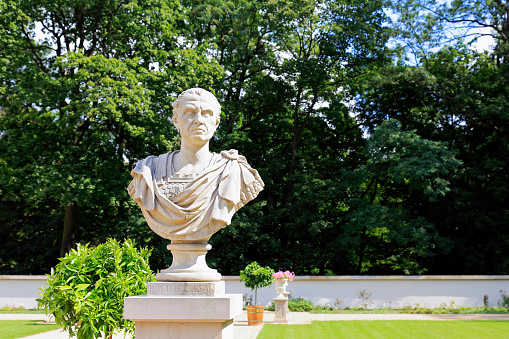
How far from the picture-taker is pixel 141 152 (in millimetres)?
19766

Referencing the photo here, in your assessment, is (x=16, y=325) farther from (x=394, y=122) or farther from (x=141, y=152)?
(x=394, y=122)

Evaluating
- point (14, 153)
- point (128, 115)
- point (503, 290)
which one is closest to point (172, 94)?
point (128, 115)

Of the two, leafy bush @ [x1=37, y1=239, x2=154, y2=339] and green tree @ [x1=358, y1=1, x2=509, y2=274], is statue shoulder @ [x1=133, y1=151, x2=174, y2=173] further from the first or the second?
green tree @ [x1=358, y1=1, x2=509, y2=274]

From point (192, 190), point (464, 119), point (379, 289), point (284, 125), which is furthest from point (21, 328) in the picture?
point (464, 119)

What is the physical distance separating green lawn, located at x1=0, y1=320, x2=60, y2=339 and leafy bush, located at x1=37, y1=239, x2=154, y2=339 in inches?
175

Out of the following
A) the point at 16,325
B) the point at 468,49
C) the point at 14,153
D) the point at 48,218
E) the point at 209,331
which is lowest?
the point at 16,325

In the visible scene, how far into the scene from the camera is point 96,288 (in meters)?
6.54

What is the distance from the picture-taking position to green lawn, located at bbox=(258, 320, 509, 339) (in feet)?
34.4

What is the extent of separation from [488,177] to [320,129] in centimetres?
725

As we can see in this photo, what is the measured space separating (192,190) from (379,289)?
14363 mm

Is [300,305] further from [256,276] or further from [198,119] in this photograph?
[198,119]

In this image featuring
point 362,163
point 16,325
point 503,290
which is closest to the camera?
point 16,325

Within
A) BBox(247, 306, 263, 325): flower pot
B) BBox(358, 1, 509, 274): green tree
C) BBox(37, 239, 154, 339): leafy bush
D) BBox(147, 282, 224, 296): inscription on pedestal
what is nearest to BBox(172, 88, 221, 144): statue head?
BBox(147, 282, 224, 296): inscription on pedestal

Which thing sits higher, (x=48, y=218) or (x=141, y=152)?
(x=141, y=152)
